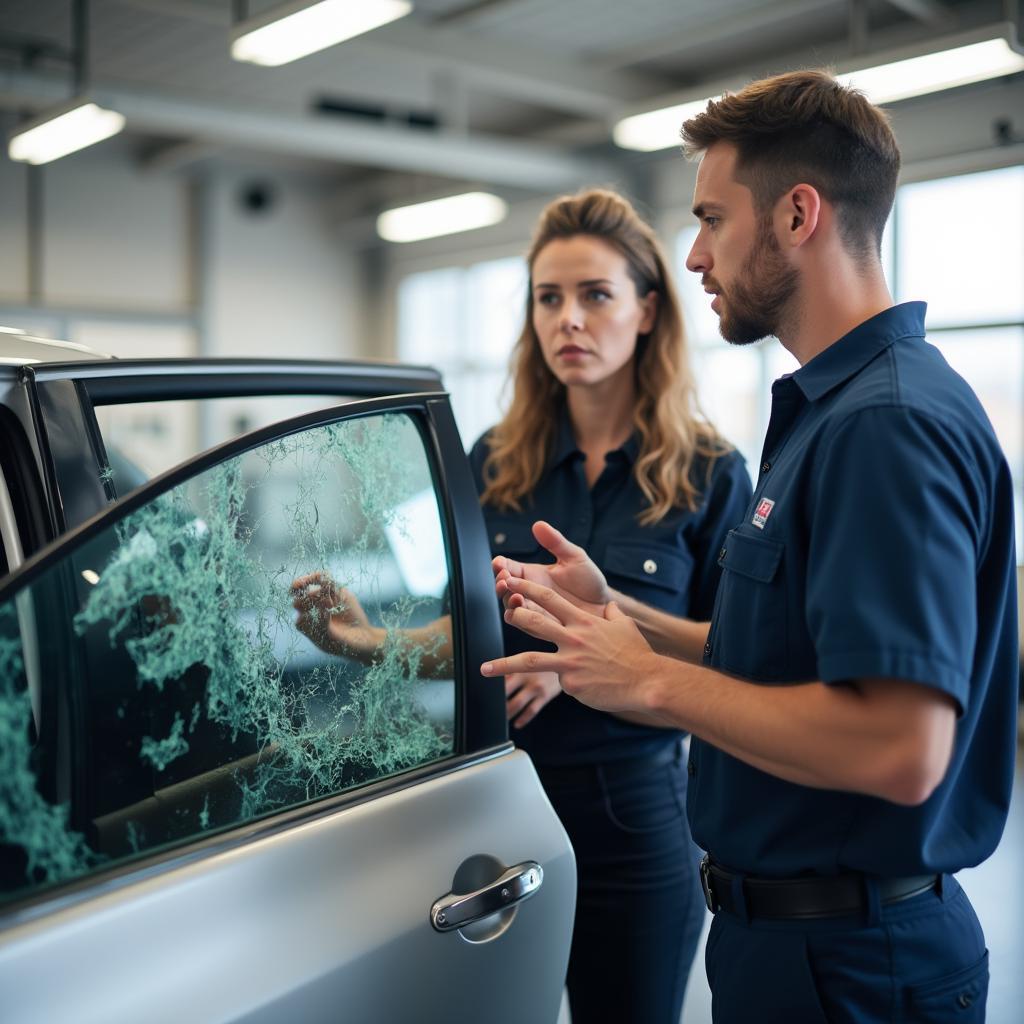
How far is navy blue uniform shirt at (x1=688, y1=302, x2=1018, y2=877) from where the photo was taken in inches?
37.5

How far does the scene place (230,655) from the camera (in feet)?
3.66

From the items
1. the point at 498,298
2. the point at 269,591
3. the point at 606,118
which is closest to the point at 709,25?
the point at 606,118

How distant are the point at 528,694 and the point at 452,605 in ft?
1.28

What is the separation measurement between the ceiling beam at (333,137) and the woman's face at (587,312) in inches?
A: 168

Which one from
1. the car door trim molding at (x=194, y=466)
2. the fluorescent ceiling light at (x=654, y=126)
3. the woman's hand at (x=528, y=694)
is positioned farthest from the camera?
the fluorescent ceiling light at (x=654, y=126)

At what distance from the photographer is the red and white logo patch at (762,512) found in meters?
1.15

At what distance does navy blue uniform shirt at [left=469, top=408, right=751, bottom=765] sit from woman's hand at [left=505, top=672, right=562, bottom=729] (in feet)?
0.23

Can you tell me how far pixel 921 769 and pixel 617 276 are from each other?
1.24 meters

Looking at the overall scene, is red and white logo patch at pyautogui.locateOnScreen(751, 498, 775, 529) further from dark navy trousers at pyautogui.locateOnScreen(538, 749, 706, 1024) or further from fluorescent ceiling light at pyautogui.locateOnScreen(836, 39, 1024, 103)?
fluorescent ceiling light at pyautogui.locateOnScreen(836, 39, 1024, 103)

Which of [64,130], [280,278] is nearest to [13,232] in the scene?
[280,278]

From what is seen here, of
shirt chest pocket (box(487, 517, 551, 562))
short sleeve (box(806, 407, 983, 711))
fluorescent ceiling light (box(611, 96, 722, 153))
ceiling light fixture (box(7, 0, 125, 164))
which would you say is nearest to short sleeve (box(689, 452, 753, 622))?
shirt chest pocket (box(487, 517, 551, 562))

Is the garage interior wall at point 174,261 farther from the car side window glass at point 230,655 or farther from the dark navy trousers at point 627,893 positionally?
the car side window glass at point 230,655

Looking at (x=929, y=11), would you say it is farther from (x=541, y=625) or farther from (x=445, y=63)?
(x=541, y=625)

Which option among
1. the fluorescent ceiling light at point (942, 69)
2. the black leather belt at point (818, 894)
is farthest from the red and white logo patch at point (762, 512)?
the fluorescent ceiling light at point (942, 69)
